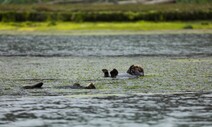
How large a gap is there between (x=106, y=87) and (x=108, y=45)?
29.4 m

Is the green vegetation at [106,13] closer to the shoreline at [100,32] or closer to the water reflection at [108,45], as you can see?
the shoreline at [100,32]

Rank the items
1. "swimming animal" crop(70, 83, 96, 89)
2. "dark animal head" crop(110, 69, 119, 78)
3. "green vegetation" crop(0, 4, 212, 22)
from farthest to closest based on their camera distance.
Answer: "green vegetation" crop(0, 4, 212, 22), "dark animal head" crop(110, 69, 119, 78), "swimming animal" crop(70, 83, 96, 89)

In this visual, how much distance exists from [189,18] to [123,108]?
55519mm

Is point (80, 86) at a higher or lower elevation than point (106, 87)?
higher

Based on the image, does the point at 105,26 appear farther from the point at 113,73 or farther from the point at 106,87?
the point at 106,87

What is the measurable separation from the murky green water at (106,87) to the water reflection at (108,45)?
0.07 metres

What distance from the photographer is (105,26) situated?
253 ft

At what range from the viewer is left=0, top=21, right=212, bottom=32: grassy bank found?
250 feet

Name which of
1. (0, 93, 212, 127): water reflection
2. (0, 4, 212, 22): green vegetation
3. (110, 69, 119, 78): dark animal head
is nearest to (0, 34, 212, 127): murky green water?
(0, 93, 212, 127): water reflection

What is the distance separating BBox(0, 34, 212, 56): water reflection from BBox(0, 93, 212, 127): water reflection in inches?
924

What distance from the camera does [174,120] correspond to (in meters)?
23.5

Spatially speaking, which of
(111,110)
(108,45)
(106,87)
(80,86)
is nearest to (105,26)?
(108,45)

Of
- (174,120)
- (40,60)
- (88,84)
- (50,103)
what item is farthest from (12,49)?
(174,120)

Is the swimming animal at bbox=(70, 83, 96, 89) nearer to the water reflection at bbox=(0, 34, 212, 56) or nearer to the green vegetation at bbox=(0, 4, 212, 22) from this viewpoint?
the water reflection at bbox=(0, 34, 212, 56)
